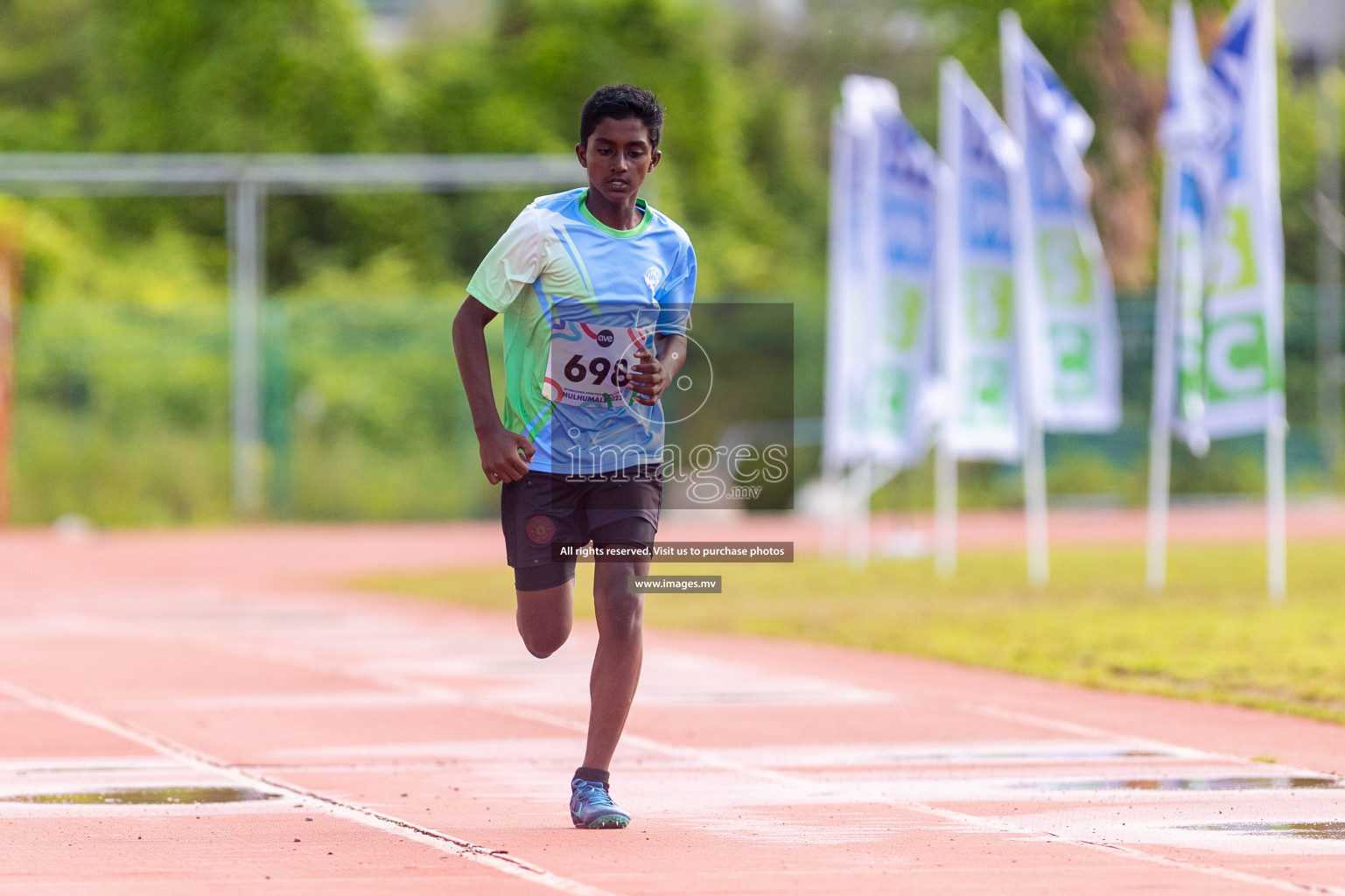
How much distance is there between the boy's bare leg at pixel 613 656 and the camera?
20.8ft

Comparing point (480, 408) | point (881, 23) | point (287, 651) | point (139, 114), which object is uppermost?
point (881, 23)

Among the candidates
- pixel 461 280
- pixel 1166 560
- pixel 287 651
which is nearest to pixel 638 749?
pixel 287 651

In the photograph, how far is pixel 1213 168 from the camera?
16281 millimetres

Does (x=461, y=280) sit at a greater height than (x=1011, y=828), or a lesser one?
greater

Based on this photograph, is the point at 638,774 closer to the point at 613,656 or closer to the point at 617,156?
the point at 613,656

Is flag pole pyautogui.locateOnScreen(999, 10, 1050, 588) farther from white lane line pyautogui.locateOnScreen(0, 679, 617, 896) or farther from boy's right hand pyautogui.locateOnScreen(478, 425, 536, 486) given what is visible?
boy's right hand pyautogui.locateOnScreen(478, 425, 536, 486)

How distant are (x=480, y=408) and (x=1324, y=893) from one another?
8.60 ft

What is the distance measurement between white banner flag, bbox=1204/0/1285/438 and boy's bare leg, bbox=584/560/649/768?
10.4 m

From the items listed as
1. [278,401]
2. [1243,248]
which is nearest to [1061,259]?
[1243,248]

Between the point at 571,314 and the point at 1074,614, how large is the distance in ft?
30.2

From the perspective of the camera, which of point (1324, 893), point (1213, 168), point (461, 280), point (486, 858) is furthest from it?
point (461, 280)

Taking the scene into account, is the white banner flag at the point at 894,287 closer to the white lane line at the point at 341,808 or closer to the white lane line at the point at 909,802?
the white lane line at the point at 909,802

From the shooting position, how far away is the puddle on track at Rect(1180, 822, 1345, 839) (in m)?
6.11

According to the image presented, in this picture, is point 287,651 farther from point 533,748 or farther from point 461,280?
point 461,280
